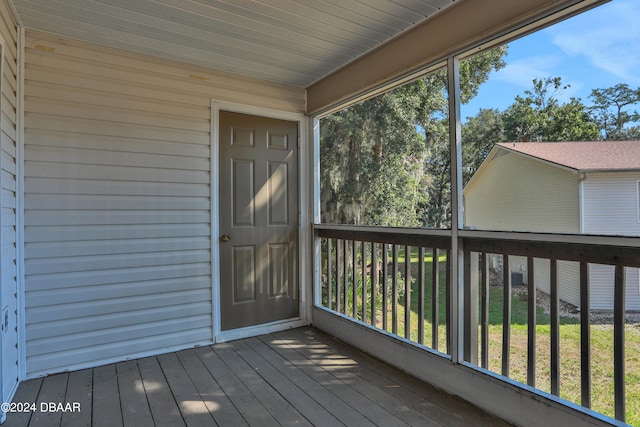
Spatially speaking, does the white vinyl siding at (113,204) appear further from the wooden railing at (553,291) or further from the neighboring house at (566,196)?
the neighboring house at (566,196)

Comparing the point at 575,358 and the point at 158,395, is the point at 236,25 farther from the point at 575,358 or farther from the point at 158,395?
the point at 575,358

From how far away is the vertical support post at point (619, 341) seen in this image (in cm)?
154

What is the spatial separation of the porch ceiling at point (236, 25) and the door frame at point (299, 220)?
46 cm

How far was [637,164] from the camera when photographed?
151 cm

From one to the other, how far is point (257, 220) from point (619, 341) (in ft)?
8.78

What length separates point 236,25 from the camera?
232 cm

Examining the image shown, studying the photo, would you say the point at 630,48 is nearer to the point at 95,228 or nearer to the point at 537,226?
the point at 537,226

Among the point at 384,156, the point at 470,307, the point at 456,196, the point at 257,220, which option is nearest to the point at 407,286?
the point at 470,307

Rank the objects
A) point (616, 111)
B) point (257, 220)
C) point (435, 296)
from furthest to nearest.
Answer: point (257, 220), point (435, 296), point (616, 111)

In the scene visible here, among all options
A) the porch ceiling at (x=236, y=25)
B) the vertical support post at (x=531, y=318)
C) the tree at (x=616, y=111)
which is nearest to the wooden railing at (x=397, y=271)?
the vertical support post at (x=531, y=318)

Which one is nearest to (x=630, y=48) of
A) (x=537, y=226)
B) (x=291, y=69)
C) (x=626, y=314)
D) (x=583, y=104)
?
(x=583, y=104)

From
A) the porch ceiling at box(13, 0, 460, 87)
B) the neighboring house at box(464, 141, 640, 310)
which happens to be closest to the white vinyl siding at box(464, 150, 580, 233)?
the neighboring house at box(464, 141, 640, 310)

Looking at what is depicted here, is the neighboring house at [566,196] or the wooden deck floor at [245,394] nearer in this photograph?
the neighboring house at [566,196]

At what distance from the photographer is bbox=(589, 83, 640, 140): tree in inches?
58.6
